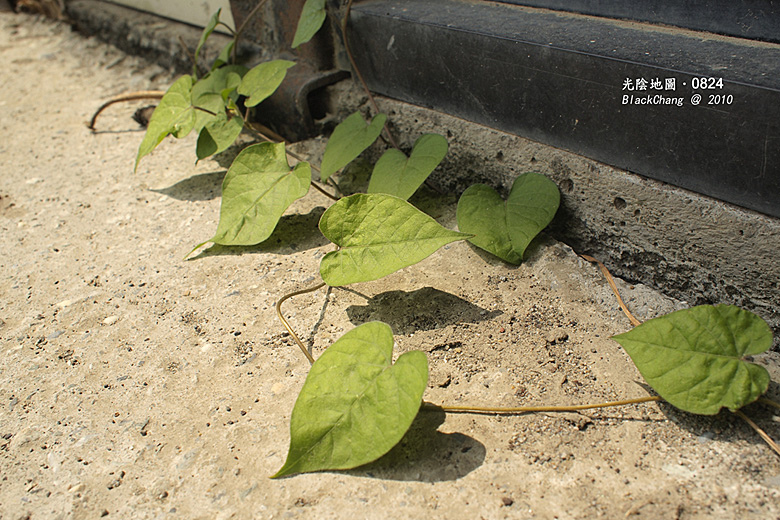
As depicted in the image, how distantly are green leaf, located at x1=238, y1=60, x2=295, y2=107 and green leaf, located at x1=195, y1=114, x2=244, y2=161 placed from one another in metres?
0.09

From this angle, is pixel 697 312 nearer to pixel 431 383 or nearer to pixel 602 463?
pixel 602 463

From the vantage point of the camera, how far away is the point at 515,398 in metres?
1.04

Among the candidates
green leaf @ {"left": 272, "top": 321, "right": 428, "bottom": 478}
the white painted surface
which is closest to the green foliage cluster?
green leaf @ {"left": 272, "top": 321, "right": 428, "bottom": 478}

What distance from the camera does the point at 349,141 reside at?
155 cm

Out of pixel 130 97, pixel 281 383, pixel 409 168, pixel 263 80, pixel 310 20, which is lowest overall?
pixel 281 383

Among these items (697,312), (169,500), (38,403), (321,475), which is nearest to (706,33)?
(697,312)

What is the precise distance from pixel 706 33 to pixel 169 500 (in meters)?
1.34

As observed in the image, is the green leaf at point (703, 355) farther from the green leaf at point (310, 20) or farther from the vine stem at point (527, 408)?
the green leaf at point (310, 20)

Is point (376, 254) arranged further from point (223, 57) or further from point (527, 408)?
point (223, 57)

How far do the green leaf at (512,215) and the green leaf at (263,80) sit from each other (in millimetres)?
626

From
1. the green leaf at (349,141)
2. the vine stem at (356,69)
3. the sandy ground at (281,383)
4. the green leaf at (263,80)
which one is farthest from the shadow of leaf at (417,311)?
the green leaf at (263,80)

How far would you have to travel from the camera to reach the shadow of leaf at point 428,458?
0.92 m

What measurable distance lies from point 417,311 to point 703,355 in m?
0.53

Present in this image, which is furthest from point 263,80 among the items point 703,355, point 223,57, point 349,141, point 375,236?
point 703,355
